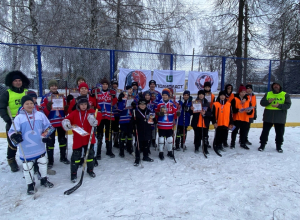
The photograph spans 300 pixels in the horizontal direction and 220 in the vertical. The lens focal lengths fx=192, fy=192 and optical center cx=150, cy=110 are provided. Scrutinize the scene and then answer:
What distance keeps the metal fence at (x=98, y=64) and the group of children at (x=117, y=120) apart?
6.24 ft

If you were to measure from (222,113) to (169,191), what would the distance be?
115 inches

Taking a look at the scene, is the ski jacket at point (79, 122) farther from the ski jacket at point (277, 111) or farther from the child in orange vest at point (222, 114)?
the ski jacket at point (277, 111)

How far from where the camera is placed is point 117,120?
209 inches

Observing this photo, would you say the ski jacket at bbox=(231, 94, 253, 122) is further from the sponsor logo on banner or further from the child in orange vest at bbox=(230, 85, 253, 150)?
the sponsor logo on banner

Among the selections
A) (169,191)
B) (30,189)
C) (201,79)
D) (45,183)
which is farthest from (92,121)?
(201,79)

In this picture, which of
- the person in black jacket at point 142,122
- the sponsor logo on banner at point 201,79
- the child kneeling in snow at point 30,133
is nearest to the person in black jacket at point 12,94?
the child kneeling in snow at point 30,133

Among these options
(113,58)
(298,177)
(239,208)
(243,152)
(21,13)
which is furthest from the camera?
(21,13)

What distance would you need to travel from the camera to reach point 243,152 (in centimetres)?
564

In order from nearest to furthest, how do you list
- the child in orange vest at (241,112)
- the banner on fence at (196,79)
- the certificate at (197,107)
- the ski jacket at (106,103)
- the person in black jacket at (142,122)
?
1. the person in black jacket at (142,122)
2. the ski jacket at (106,103)
3. the certificate at (197,107)
4. the child in orange vest at (241,112)
5. the banner on fence at (196,79)

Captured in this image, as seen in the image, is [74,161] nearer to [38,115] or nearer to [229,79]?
[38,115]

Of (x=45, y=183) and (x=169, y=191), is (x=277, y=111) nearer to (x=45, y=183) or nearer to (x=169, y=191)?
(x=169, y=191)

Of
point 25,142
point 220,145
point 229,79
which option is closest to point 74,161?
point 25,142

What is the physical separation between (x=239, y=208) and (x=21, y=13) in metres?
13.5

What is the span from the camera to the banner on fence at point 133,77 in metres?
7.17
